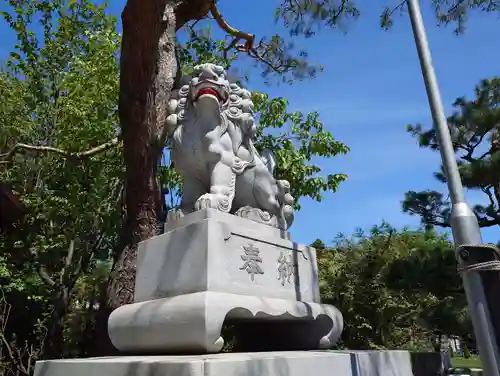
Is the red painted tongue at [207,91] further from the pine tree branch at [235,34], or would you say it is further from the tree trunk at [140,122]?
the pine tree branch at [235,34]

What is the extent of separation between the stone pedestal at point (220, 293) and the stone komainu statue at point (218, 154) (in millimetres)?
252

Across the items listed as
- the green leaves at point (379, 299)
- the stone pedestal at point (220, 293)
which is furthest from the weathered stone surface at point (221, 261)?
the green leaves at point (379, 299)

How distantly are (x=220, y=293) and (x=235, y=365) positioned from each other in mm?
630

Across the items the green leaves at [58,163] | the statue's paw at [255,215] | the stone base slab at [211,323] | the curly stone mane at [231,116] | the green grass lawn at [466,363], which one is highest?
the green leaves at [58,163]

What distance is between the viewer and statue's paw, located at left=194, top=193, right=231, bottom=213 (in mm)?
3170

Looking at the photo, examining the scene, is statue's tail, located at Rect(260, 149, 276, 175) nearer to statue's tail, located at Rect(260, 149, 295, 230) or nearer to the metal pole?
statue's tail, located at Rect(260, 149, 295, 230)

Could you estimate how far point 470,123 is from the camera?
324 inches

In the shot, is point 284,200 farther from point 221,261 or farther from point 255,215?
point 221,261

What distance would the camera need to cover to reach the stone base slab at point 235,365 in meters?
2.05

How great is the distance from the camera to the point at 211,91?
354 cm

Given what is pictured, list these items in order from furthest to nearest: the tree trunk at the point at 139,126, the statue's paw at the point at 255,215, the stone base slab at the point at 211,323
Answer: the tree trunk at the point at 139,126
the statue's paw at the point at 255,215
the stone base slab at the point at 211,323

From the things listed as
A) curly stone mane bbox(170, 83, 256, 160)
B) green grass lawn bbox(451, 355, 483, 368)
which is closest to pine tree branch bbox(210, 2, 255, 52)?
curly stone mane bbox(170, 83, 256, 160)

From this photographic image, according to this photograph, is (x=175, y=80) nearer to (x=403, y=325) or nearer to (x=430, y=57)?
(x=430, y=57)

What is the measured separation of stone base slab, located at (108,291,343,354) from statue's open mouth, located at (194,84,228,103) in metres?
1.58
